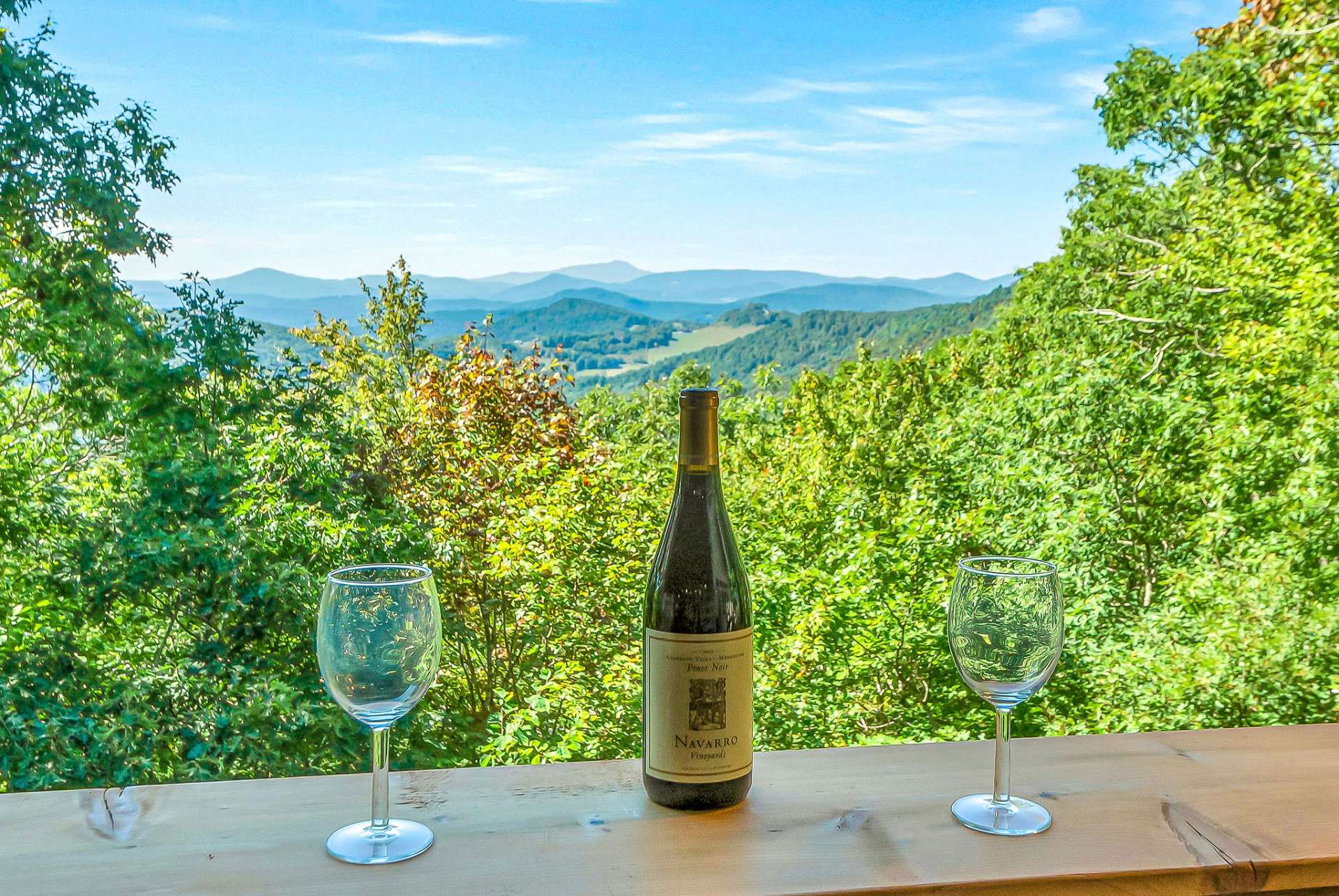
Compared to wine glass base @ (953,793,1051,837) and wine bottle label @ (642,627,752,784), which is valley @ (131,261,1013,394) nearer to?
wine bottle label @ (642,627,752,784)

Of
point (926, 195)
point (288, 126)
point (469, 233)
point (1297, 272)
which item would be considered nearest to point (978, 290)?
point (926, 195)

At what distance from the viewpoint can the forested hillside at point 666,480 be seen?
227cm

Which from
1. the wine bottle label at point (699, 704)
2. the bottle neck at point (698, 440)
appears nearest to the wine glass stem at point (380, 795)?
the wine bottle label at point (699, 704)

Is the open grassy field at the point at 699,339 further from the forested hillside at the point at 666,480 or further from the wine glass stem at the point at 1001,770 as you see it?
the wine glass stem at the point at 1001,770

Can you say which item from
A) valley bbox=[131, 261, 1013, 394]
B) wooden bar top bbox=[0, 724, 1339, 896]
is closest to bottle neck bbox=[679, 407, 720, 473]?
wooden bar top bbox=[0, 724, 1339, 896]

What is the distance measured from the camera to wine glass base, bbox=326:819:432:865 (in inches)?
28.1

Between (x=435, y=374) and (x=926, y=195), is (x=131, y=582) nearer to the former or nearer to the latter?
(x=435, y=374)

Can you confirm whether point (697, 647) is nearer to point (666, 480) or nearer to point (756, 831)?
point (756, 831)

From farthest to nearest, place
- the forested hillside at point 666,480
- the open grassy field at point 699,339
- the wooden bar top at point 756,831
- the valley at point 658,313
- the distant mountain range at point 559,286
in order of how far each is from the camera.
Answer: the open grassy field at point 699,339, the valley at point 658,313, the distant mountain range at point 559,286, the forested hillside at point 666,480, the wooden bar top at point 756,831

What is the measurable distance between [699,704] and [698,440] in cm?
19

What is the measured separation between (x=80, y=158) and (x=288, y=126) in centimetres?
51

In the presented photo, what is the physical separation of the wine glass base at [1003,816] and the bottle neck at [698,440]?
1.04 feet

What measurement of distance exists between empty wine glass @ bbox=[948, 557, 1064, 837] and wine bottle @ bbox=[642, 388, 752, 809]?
0.16 m

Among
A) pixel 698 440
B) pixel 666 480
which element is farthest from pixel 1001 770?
pixel 666 480
